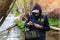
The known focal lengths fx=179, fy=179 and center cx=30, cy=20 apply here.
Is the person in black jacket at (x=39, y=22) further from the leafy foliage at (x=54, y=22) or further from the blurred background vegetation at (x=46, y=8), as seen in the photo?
the leafy foliage at (x=54, y=22)

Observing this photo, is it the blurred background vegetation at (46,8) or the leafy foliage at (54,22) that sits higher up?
the blurred background vegetation at (46,8)

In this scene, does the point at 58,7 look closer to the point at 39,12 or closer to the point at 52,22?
the point at 52,22

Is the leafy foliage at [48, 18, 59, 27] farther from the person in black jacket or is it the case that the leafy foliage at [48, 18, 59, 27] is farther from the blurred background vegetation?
the person in black jacket

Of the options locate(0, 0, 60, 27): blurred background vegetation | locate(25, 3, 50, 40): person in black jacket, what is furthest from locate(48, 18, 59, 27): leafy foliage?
locate(25, 3, 50, 40): person in black jacket

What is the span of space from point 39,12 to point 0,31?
99 centimetres

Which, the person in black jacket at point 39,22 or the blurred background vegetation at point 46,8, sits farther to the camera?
the blurred background vegetation at point 46,8

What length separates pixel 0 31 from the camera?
208cm

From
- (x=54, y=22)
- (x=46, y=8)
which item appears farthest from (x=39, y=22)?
(x=54, y=22)

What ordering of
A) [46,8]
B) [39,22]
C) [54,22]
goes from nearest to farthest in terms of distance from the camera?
1. [39,22]
2. [46,8]
3. [54,22]

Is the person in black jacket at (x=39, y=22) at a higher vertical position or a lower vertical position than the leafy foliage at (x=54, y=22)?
higher

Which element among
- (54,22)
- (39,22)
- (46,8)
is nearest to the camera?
(39,22)

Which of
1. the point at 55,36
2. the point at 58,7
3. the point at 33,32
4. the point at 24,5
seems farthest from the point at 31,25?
the point at 24,5

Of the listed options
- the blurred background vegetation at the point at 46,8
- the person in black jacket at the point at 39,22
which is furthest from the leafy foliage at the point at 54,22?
the person in black jacket at the point at 39,22

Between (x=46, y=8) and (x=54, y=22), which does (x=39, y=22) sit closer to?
(x=46, y=8)
